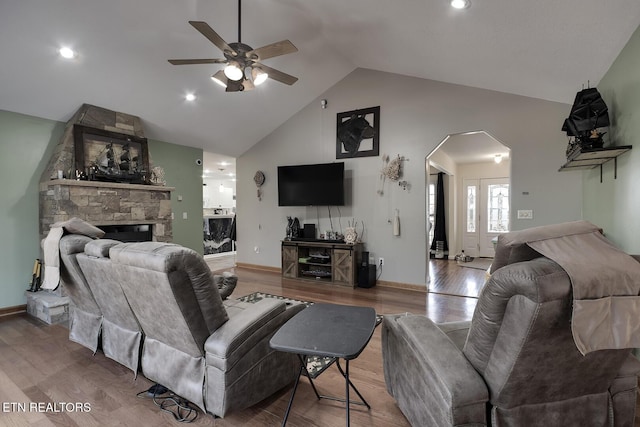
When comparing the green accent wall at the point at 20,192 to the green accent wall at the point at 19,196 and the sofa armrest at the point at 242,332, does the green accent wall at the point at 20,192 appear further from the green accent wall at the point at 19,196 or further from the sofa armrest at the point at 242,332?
the sofa armrest at the point at 242,332

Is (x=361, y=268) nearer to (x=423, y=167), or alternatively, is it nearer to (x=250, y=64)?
(x=423, y=167)

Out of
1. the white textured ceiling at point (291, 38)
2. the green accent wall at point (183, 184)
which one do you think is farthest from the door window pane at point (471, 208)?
the green accent wall at point (183, 184)

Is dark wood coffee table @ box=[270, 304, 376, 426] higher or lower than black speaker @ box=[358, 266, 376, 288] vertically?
higher

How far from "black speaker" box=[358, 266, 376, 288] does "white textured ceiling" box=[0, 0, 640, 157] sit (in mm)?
3048

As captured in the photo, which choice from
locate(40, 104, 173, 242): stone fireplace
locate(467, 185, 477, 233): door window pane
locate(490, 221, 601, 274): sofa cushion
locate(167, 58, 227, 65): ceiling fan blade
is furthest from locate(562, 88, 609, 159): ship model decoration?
locate(467, 185, 477, 233): door window pane

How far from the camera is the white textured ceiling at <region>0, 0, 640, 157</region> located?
246 cm

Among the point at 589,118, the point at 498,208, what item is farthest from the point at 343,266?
the point at 498,208

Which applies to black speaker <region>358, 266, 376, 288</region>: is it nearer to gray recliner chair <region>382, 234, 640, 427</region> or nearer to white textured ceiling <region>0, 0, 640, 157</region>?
white textured ceiling <region>0, 0, 640, 157</region>

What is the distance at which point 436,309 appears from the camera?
3795mm

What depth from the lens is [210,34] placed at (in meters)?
2.51

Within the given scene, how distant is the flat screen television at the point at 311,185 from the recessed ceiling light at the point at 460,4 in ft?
9.23

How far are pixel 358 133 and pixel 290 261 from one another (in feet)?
8.49

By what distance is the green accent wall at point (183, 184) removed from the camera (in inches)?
213

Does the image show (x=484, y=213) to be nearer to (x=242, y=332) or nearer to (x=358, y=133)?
(x=358, y=133)
